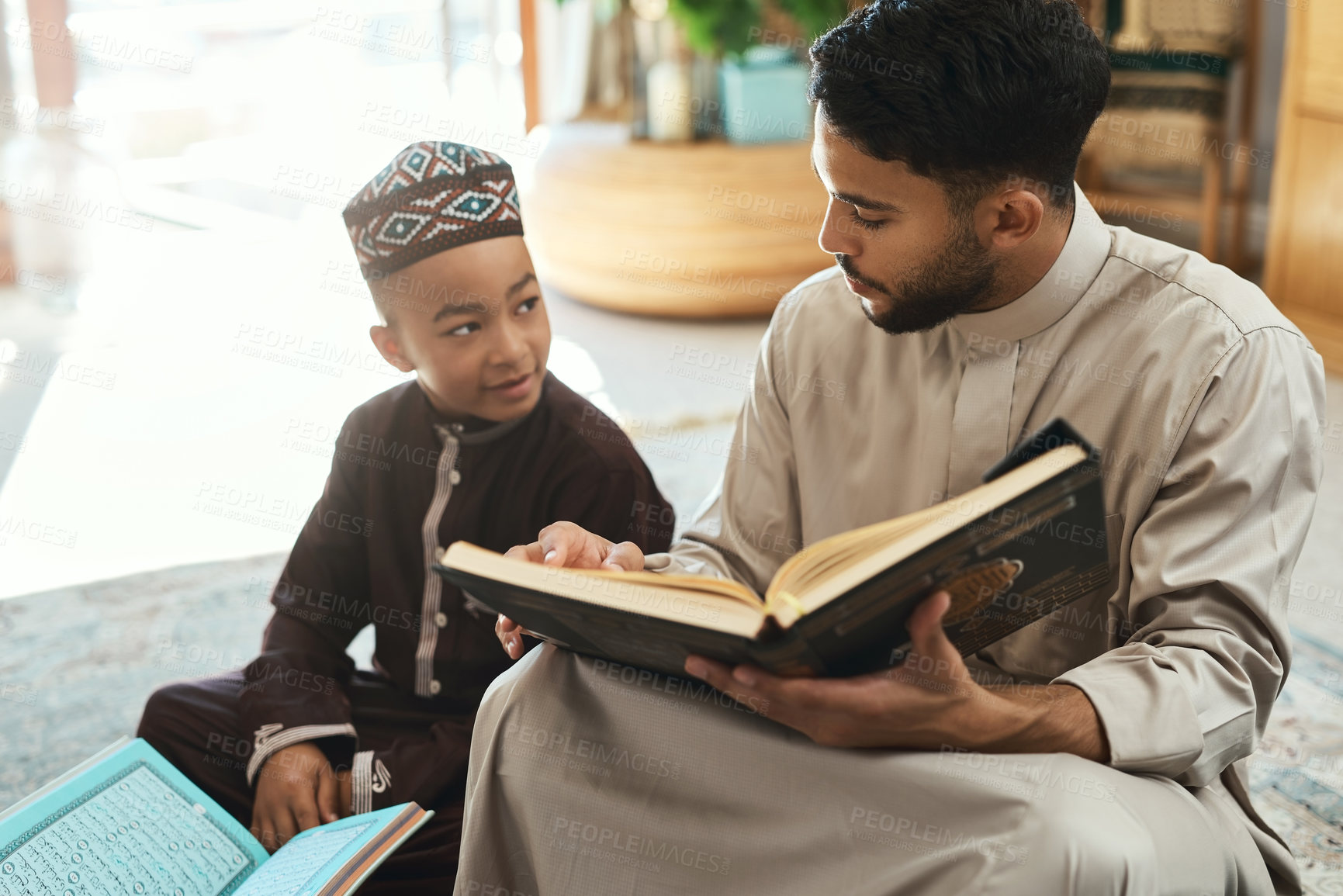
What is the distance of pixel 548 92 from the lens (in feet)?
20.3

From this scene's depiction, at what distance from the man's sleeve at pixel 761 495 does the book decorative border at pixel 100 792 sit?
2.09 feet

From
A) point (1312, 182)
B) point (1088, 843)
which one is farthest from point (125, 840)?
point (1312, 182)

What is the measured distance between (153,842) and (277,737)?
7.1 inches

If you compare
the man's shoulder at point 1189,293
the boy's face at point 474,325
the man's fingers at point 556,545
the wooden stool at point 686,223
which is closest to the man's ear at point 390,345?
the boy's face at point 474,325

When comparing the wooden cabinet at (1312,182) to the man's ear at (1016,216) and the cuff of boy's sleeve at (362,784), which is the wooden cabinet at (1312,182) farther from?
the cuff of boy's sleeve at (362,784)

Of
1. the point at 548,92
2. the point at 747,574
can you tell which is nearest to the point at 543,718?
the point at 747,574

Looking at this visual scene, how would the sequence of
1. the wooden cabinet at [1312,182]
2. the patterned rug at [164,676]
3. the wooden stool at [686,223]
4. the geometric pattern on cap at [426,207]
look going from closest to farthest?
1. the geometric pattern on cap at [426,207]
2. the patterned rug at [164,676]
3. the wooden cabinet at [1312,182]
4. the wooden stool at [686,223]

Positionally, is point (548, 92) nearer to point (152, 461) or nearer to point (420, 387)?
point (152, 461)

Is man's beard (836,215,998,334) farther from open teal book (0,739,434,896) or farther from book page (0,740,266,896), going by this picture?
book page (0,740,266,896)

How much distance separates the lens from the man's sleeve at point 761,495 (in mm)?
1533

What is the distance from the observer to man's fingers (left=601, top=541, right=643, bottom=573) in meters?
1.29

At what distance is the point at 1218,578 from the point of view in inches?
46.9

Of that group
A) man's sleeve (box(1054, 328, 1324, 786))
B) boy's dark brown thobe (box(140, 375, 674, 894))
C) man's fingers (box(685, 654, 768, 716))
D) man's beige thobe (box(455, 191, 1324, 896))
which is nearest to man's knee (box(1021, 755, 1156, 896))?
man's beige thobe (box(455, 191, 1324, 896))

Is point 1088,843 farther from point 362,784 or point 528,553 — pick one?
point 362,784
